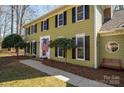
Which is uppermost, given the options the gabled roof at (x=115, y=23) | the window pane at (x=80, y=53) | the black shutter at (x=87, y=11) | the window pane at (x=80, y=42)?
the black shutter at (x=87, y=11)

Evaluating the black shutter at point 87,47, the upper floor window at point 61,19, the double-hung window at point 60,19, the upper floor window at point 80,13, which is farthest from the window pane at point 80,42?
the double-hung window at point 60,19

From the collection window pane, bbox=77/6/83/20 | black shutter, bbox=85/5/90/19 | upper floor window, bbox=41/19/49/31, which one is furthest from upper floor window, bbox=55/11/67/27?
black shutter, bbox=85/5/90/19

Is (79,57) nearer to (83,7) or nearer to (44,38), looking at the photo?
(83,7)

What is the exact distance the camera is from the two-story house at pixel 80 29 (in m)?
13.3

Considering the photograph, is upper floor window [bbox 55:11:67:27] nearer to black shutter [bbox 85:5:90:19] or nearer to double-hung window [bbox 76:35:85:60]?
double-hung window [bbox 76:35:85:60]

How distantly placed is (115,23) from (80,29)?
106 inches

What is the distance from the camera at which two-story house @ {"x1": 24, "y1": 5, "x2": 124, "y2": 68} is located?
43.5ft

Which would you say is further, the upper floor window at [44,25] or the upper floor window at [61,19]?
the upper floor window at [44,25]

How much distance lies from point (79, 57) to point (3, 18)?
33520 mm

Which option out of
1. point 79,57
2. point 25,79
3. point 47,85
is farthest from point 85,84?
point 79,57

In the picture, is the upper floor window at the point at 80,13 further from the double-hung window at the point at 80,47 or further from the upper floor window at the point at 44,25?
the upper floor window at the point at 44,25

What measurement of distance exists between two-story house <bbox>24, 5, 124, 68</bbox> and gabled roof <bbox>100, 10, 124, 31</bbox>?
36 centimetres

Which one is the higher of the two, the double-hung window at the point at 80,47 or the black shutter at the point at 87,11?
the black shutter at the point at 87,11

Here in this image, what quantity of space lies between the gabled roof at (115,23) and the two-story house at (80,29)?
357 mm
